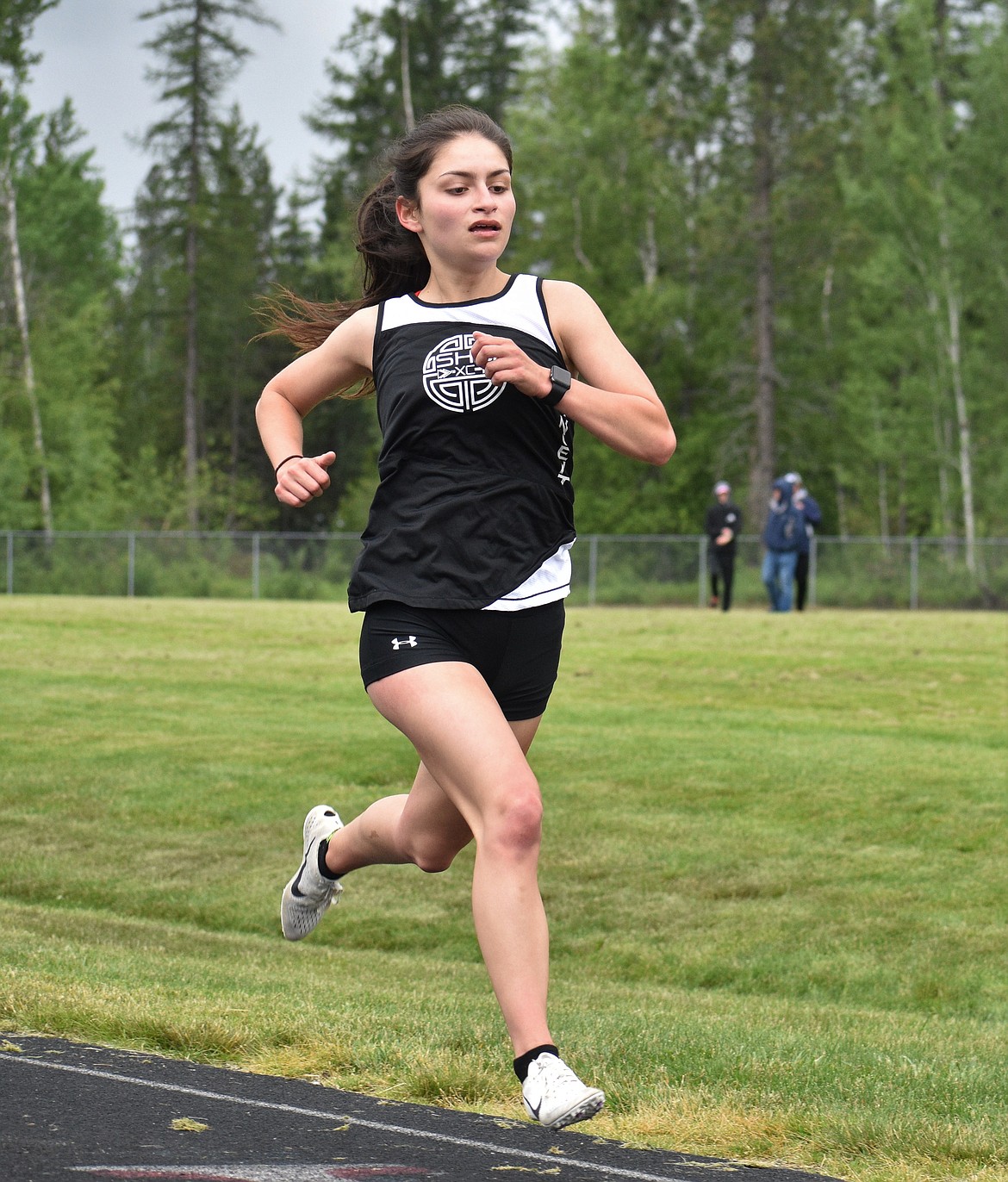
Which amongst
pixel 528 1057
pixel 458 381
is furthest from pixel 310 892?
pixel 458 381

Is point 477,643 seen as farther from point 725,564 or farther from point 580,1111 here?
point 725,564

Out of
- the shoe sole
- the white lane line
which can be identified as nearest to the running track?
the white lane line

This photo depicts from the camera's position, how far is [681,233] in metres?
47.5

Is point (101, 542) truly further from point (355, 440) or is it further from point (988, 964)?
point (988, 964)

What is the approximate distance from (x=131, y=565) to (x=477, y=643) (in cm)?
3307

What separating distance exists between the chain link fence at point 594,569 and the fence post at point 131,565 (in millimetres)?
34

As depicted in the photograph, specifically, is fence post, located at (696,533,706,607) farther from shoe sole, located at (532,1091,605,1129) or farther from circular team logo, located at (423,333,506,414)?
shoe sole, located at (532,1091,605,1129)

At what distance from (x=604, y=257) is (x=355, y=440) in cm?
1455

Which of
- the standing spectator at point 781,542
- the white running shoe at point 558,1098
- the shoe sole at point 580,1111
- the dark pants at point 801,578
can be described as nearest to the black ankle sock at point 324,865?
the white running shoe at point 558,1098

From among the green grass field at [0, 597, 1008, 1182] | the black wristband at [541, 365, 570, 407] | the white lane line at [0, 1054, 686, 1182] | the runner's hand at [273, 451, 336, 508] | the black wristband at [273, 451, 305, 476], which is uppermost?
the black wristband at [541, 365, 570, 407]

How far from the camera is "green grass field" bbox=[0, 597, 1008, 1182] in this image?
4699 millimetres

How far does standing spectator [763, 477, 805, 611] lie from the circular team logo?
2216cm

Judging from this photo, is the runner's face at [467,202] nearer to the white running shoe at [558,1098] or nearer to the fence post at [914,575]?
the white running shoe at [558,1098]

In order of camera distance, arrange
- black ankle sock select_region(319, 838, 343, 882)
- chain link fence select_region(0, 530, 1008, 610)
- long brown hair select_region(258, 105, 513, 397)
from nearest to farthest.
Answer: long brown hair select_region(258, 105, 513, 397) < black ankle sock select_region(319, 838, 343, 882) < chain link fence select_region(0, 530, 1008, 610)
